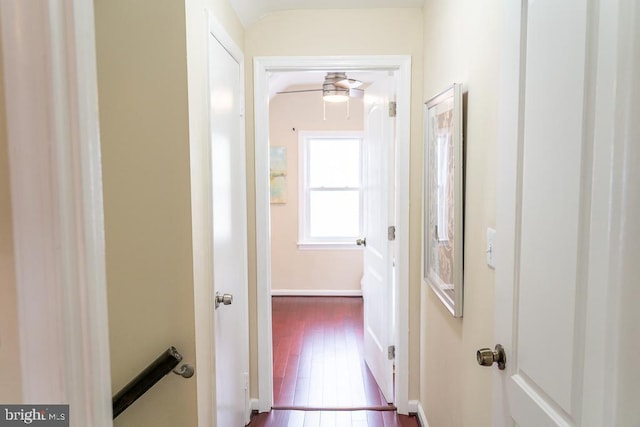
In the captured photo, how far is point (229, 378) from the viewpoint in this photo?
2160 millimetres

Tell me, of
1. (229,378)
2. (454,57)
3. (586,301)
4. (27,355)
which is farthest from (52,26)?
(229,378)

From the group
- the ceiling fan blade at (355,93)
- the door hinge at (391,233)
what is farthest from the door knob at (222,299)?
the ceiling fan blade at (355,93)

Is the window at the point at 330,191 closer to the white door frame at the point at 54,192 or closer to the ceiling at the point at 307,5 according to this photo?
the ceiling at the point at 307,5

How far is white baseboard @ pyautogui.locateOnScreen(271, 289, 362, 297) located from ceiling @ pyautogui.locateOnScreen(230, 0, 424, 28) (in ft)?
11.6

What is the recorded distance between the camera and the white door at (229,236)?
190 cm

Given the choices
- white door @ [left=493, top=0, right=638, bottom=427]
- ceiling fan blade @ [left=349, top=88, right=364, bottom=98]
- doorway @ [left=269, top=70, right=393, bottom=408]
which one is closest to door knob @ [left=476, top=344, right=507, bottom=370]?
white door @ [left=493, top=0, right=638, bottom=427]

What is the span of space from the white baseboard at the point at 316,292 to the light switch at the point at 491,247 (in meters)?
4.03

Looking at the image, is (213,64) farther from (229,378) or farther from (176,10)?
(229,378)

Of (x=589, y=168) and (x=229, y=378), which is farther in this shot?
(x=229, y=378)

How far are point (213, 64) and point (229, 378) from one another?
1449mm

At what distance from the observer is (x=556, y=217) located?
0.92 metres

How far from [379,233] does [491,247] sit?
1543 mm

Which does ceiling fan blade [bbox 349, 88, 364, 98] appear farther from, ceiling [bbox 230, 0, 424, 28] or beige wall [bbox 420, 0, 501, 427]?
beige wall [bbox 420, 0, 501, 427]

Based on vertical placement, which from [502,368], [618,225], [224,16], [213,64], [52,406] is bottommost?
[502,368]
